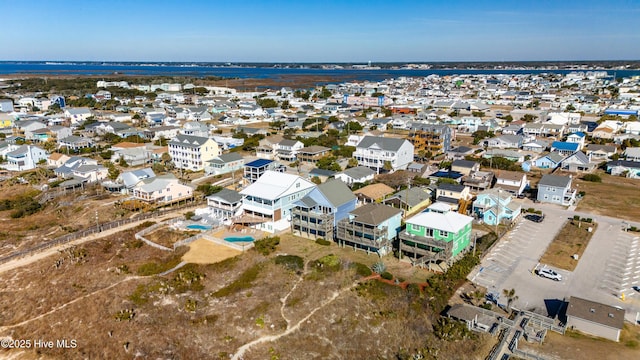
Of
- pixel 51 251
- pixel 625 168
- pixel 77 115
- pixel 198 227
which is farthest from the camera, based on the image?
pixel 77 115

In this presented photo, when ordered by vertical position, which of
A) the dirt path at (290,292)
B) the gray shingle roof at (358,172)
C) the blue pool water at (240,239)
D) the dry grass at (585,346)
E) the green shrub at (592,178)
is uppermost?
the gray shingle roof at (358,172)

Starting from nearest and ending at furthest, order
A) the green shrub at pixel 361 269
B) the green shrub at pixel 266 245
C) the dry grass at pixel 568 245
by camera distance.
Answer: the green shrub at pixel 361 269 < the dry grass at pixel 568 245 < the green shrub at pixel 266 245

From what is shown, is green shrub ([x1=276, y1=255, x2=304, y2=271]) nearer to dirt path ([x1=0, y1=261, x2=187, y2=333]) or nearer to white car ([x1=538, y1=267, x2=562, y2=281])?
dirt path ([x1=0, y1=261, x2=187, y2=333])

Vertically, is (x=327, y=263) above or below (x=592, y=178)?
below

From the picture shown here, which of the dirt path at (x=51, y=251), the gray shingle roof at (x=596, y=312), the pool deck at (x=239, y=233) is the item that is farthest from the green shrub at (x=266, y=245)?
the gray shingle roof at (x=596, y=312)

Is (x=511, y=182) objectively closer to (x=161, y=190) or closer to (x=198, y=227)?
(x=198, y=227)

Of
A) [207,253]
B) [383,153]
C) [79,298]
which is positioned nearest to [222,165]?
[383,153]

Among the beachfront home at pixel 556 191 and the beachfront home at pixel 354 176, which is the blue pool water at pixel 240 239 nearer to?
the beachfront home at pixel 354 176
